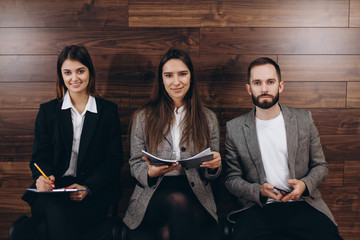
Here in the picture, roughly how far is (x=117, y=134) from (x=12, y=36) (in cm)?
110

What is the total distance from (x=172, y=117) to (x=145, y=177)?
16.0 inches

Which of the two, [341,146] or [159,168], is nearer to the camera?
[159,168]

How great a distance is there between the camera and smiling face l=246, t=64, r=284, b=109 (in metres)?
1.61

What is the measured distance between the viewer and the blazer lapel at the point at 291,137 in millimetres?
1594

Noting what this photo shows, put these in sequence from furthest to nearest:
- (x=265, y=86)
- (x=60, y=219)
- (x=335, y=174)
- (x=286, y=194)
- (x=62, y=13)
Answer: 1. (x=335, y=174)
2. (x=62, y=13)
3. (x=265, y=86)
4. (x=286, y=194)
5. (x=60, y=219)

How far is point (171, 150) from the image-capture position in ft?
5.47

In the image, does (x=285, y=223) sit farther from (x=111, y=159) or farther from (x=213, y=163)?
(x=111, y=159)

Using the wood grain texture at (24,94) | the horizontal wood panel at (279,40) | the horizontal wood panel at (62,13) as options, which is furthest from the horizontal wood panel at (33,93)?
the horizontal wood panel at (279,40)

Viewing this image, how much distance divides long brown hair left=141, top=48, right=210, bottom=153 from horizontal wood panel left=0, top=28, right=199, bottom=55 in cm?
33

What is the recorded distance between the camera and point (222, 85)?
2062 mm

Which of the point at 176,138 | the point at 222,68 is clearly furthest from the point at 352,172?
the point at 176,138

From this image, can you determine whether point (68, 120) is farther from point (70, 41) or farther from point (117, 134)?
point (70, 41)

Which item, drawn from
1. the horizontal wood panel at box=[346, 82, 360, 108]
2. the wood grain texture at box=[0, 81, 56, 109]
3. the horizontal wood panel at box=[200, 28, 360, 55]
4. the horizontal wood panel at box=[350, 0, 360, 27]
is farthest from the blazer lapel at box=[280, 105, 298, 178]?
the wood grain texture at box=[0, 81, 56, 109]

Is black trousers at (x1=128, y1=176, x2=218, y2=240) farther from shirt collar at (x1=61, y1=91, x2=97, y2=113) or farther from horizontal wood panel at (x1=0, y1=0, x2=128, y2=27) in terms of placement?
horizontal wood panel at (x1=0, y1=0, x2=128, y2=27)
